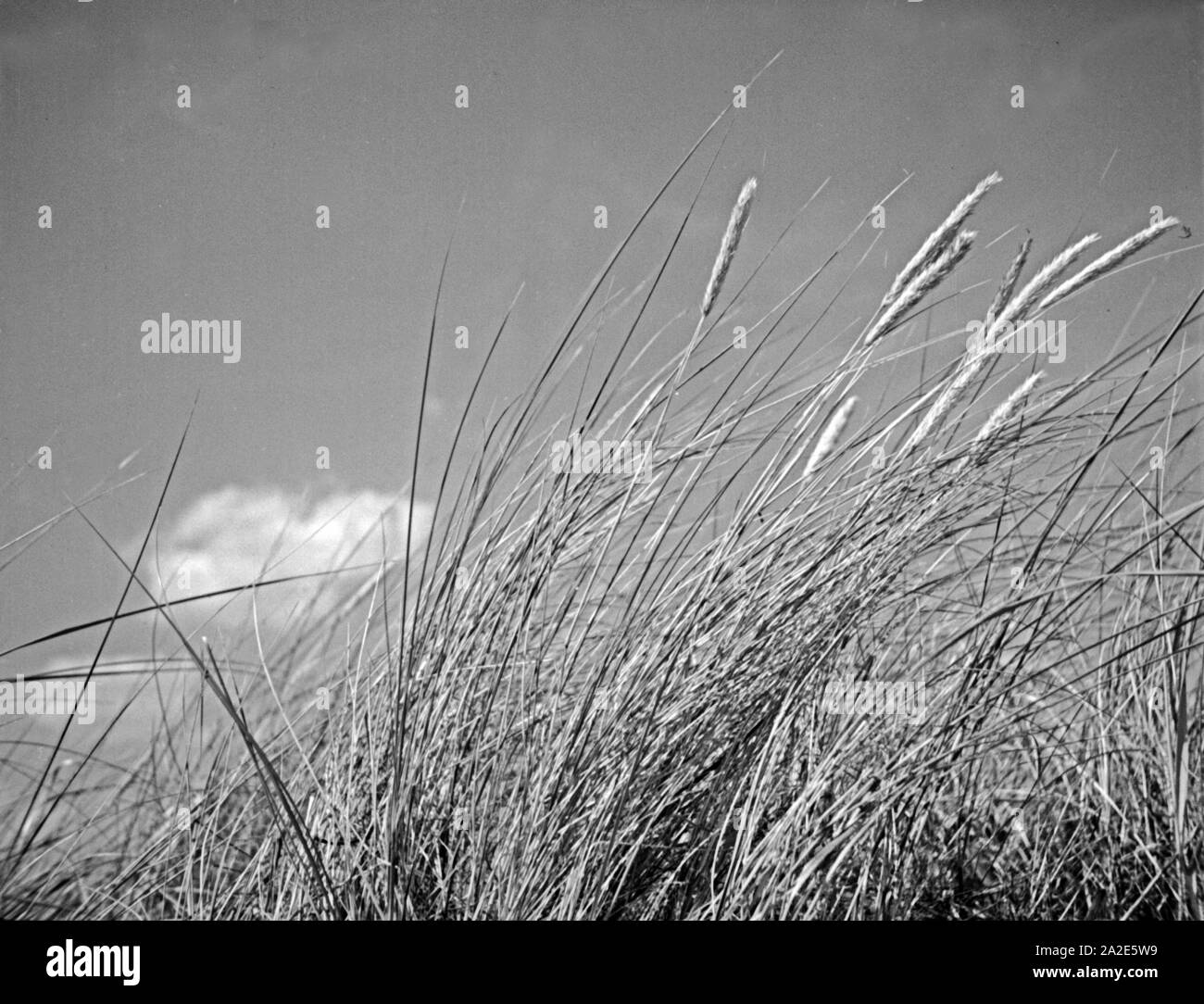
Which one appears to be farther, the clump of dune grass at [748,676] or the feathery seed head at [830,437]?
the feathery seed head at [830,437]

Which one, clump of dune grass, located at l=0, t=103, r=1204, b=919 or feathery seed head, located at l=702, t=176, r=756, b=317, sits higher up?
feathery seed head, located at l=702, t=176, r=756, b=317

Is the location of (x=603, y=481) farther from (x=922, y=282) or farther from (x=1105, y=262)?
(x=1105, y=262)

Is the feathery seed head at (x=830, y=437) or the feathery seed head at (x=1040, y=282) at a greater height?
the feathery seed head at (x=1040, y=282)

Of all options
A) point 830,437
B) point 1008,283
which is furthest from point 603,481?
point 1008,283

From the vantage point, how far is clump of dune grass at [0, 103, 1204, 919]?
107 centimetres

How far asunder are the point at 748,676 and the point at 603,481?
0.94ft

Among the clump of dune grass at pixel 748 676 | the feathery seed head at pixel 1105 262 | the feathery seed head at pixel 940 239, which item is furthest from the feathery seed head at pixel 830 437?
the feathery seed head at pixel 1105 262

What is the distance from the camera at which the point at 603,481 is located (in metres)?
1.19

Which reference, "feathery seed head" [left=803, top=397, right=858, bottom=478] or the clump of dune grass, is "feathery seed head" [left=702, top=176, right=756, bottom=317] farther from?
"feathery seed head" [left=803, top=397, right=858, bottom=478]

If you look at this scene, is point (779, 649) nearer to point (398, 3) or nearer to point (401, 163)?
point (401, 163)

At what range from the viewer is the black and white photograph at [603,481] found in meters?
1.10

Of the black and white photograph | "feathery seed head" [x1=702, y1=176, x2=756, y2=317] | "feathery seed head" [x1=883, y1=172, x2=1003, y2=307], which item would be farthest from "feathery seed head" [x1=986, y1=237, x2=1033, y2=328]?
"feathery seed head" [x1=702, y1=176, x2=756, y2=317]

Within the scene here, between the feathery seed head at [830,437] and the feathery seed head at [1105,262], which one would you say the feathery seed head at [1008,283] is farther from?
the feathery seed head at [830,437]

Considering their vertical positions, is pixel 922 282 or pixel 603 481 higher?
pixel 922 282
